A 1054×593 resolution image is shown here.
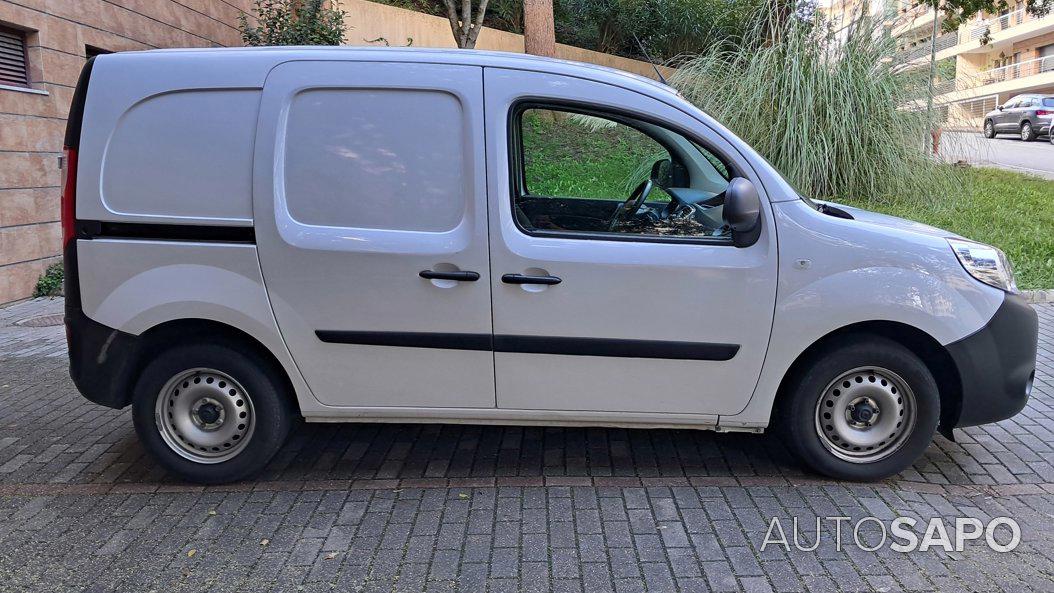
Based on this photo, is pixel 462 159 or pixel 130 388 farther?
pixel 130 388

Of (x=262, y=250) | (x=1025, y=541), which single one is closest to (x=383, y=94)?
(x=262, y=250)

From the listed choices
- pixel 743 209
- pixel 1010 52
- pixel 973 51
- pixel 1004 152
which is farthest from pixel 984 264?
pixel 973 51

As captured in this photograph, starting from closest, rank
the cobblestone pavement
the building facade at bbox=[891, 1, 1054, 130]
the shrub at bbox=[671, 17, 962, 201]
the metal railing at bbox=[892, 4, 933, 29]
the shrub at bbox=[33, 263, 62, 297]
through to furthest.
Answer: the cobblestone pavement < the shrub at bbox=[33, 263, 62, 297] < the shrub at bbox=[671, 17, 962, 201] < the metal railing at bbox=[892, 4, 933, 29] < the building facade at bbox=[891, 1, 1054, 130]

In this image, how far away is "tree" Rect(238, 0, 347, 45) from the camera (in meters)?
11.9

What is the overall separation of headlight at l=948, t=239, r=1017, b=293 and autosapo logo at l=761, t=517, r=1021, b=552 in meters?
1.08

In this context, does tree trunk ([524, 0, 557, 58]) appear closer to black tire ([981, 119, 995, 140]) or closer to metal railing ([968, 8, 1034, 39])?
black tire ([981, 119, 995, 140])

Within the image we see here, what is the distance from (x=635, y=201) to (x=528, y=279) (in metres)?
1.08

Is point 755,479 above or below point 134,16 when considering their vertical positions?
below

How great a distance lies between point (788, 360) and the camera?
144 inches

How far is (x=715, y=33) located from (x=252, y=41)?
12.3 meters

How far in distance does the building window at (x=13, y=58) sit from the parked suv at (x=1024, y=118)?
28.5 m

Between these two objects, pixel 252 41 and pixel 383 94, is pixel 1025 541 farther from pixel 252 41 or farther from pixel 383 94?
pixel 252 41

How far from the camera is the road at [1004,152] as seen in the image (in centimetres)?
1130

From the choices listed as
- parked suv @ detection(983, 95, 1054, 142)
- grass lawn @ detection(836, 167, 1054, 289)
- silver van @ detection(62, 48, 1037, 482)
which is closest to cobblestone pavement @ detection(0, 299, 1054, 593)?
silver van @ detection(62, 48, 1037, 482)
